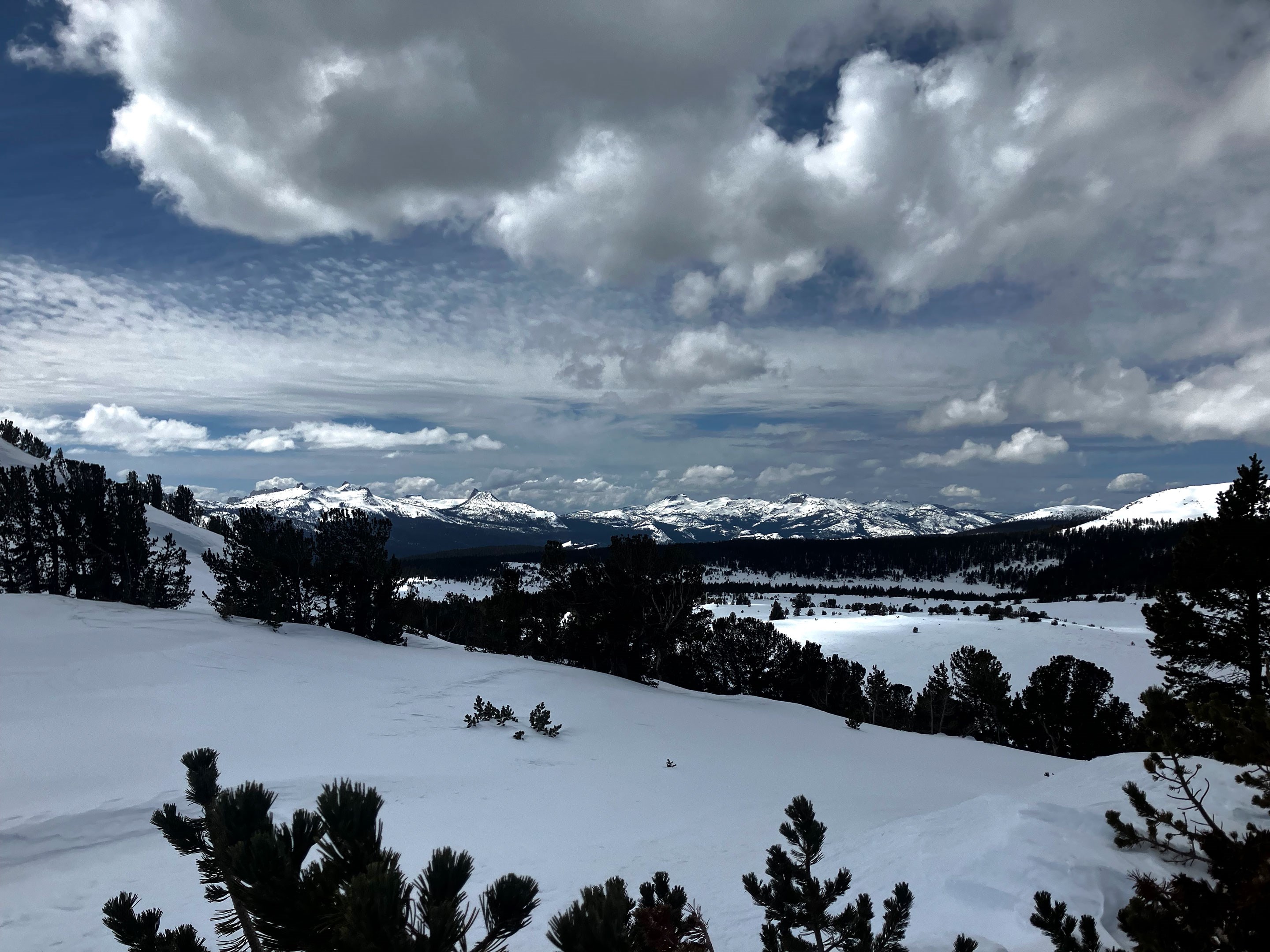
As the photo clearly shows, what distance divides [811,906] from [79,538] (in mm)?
30109

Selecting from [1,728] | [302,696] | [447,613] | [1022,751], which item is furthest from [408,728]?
[447,613]

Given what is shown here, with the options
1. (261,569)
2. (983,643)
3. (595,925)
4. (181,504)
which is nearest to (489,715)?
(595,925)

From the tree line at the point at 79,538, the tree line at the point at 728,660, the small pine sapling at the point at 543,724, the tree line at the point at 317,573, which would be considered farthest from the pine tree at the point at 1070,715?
the tree line at the point at 79,538

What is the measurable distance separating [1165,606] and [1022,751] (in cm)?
825

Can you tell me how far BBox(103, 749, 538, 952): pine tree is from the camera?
149 centimetres

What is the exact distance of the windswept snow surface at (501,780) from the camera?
5828 mm

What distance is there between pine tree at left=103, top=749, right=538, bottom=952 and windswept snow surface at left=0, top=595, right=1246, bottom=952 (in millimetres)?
4689

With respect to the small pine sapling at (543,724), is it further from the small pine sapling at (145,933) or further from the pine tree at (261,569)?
the pine tree at (261,569)

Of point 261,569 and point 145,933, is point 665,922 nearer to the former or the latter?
point 145,933

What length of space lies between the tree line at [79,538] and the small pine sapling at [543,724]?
59.5 feet

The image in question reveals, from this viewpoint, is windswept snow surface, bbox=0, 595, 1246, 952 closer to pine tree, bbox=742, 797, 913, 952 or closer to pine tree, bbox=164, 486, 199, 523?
pine tree, bbox=742, 797, 913, 952

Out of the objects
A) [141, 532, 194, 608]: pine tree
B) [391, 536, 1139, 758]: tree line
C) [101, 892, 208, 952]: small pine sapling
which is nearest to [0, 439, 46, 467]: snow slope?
[141, 532, 194, 608]: pine tree

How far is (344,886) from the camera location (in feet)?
5.80

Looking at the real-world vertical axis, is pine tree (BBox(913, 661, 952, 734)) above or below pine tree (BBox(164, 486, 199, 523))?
below
